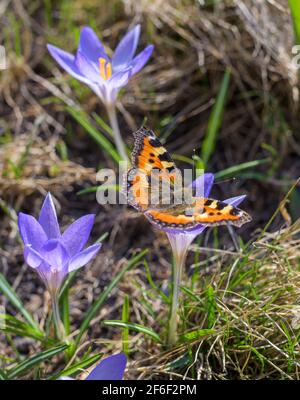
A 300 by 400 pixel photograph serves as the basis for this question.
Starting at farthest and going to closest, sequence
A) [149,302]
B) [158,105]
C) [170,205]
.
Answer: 1. [158,105]
2. [149,302]
3. [170,205]

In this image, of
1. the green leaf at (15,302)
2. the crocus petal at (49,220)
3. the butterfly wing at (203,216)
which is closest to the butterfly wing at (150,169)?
the butterfly wing at (203,216)

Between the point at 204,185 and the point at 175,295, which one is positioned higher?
the point at 204,185

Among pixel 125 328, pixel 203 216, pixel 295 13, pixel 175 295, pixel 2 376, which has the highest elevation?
pixel 295 13

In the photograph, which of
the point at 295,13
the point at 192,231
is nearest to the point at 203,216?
the point at 192,231

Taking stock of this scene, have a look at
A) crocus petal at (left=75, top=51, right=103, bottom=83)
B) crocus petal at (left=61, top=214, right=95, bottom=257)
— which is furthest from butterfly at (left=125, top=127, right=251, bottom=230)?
crocus petal at (left=75, top=51, right=103, bottom=83)

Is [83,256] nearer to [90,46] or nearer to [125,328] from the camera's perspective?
[125,328]
